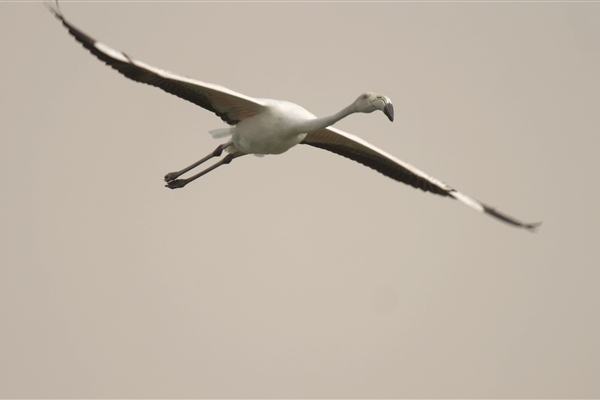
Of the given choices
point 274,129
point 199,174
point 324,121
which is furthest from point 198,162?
point 324,121

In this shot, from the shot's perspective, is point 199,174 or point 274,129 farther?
point 199,174

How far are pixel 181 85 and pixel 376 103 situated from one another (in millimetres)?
2918

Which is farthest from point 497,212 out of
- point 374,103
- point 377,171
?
point 374,103

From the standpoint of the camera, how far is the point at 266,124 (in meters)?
16.1

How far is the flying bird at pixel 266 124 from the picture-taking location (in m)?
15.1

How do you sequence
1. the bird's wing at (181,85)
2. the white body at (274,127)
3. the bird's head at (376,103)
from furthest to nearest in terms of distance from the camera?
1. the white body at (274,127)
2. the bird's head at (376,103)
3. the bird's wing at (181,85)

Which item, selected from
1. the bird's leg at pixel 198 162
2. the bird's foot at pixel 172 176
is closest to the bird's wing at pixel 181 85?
the bird's leg at pixel 198 162

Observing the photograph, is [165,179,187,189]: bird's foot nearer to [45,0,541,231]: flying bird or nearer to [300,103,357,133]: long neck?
[45,0,541,231]: flying bird

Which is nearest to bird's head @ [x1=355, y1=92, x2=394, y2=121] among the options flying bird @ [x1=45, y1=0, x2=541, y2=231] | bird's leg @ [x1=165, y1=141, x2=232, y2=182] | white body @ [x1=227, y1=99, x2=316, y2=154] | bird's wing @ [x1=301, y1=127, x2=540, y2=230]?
flying bird @ [x1=45, y1=0, x2=541, y2=231]

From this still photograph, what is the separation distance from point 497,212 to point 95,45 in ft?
22.9

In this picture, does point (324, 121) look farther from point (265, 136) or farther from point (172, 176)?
point (172, 176)

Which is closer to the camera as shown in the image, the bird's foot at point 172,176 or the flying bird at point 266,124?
the flying bird at point 266,124

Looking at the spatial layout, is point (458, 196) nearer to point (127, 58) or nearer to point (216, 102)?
point (216, 102)

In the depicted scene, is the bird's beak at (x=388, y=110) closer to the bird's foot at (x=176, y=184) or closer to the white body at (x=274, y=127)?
the white body at (x=274, y=127)
